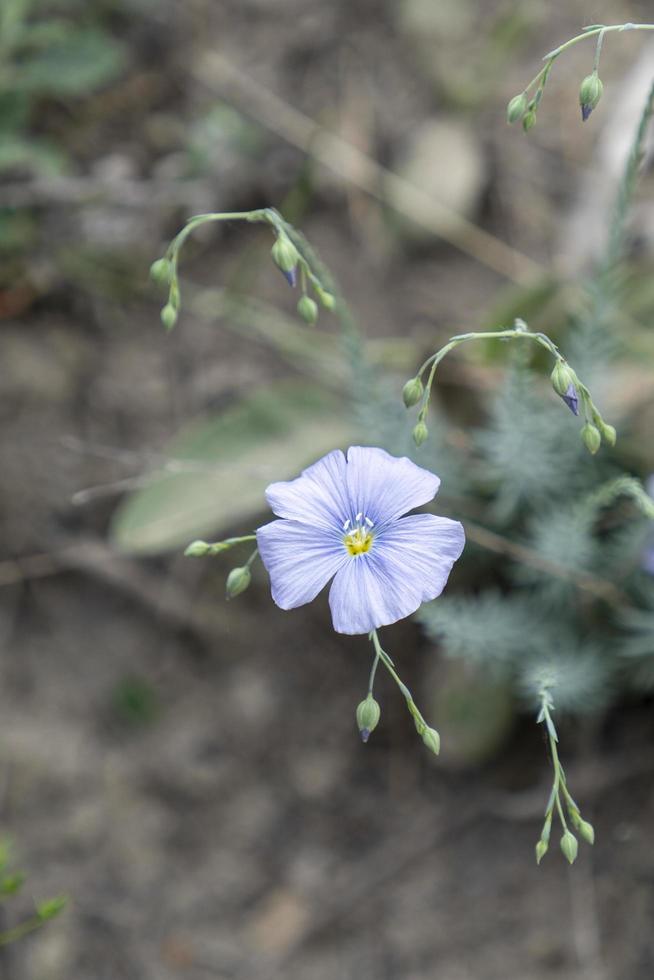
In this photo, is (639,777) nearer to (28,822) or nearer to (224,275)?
(28,822)

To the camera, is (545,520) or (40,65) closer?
(545,520)

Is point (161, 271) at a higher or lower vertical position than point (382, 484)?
higher

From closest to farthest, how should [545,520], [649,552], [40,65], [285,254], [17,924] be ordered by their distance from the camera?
[285,254] → [649,552] → [545,520] → [17,924] → [40,65]

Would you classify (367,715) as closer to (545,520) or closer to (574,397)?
(574,397)

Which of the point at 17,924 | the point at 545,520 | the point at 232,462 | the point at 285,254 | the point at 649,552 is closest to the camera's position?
the point at 285,254

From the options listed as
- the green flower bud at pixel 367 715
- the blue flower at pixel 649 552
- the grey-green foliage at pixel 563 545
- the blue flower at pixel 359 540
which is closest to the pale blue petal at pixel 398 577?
the blue flower at pixel 359 540

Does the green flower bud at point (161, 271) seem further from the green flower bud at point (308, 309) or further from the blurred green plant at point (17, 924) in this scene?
the blurred green plant at point (17, 924)

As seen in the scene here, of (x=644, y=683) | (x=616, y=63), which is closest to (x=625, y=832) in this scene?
(x=644, y=683)

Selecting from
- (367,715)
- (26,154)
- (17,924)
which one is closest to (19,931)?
(17,924)
